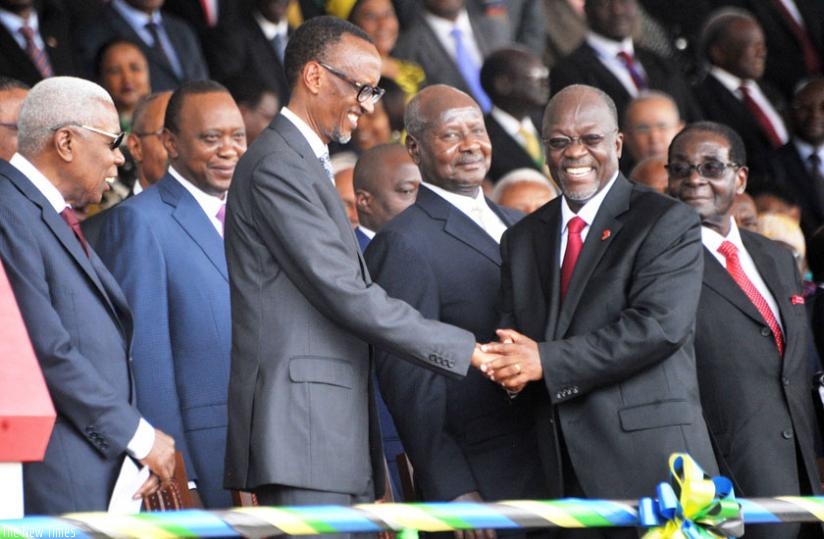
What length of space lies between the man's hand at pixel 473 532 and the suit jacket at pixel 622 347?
0.89ft

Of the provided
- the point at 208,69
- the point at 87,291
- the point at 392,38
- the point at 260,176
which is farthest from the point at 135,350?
the point at 392,38

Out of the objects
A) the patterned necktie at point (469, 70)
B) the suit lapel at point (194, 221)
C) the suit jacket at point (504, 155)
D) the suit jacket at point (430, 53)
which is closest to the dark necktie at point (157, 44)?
the suit jacket at point (430, 53)

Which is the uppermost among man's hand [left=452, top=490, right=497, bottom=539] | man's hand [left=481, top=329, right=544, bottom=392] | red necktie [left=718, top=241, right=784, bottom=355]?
red necktie [left=718, top=241, right=784, bottom=355]

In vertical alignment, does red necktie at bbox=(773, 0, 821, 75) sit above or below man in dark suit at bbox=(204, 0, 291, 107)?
above

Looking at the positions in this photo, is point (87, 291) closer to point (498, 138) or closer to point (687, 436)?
point (687, 436)

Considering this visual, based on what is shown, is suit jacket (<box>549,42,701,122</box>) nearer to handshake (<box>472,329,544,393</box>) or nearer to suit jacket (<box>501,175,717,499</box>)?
suit jacket (<box>501,175,717,499</box>)

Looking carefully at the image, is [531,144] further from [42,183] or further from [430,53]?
[42,183]

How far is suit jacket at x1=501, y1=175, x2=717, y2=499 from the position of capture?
4.76 m

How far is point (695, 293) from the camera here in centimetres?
492

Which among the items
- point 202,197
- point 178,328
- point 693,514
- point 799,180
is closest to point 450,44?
point 799,180

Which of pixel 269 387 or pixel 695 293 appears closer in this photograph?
pixel 269 387

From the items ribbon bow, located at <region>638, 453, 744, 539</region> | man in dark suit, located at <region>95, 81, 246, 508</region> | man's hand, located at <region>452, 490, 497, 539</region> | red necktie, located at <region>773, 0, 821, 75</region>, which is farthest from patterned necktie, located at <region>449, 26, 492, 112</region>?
ribbon bow, located at <region>638, 453, 744, 539</region>

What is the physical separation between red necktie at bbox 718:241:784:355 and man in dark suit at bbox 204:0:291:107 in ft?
11.1

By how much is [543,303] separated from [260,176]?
111cm
